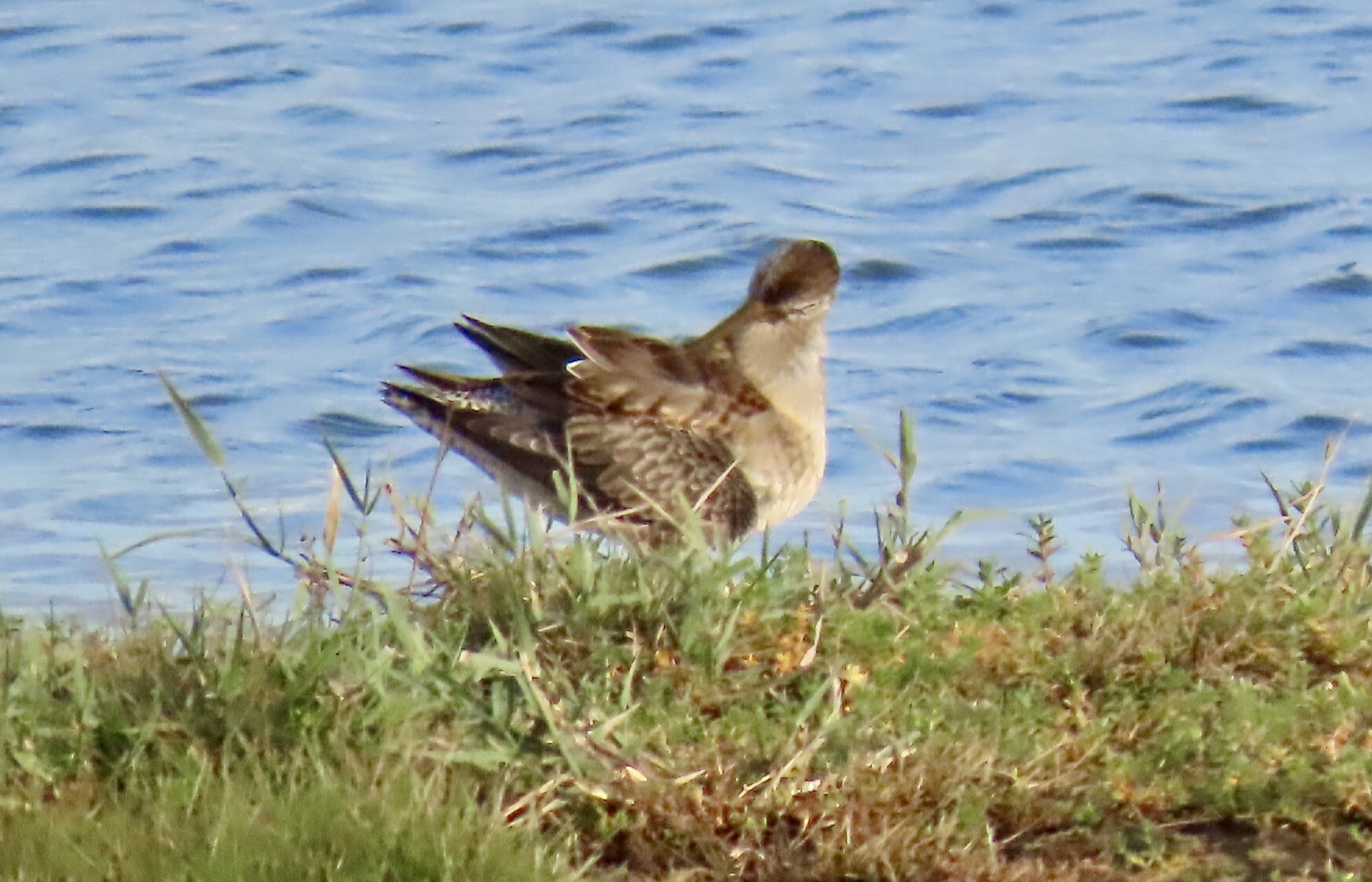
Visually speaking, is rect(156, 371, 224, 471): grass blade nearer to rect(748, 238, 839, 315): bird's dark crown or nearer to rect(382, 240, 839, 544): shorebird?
rect(382, 240, 839, 544): shorebird

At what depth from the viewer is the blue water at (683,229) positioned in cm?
1144

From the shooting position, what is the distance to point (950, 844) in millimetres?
5012

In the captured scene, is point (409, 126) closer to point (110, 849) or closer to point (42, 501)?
point (42, 501)

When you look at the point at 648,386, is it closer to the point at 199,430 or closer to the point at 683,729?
the point at 199,430

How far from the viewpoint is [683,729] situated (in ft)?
17.7

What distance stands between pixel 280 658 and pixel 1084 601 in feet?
6.98

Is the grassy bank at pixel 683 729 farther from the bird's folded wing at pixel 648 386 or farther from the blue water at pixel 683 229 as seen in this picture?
the blue water at pixel 683 229

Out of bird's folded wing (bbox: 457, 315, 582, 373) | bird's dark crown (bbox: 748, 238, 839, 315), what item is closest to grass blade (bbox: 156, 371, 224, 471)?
bird's folded wing (bbox: 457, 315, 582, 373)

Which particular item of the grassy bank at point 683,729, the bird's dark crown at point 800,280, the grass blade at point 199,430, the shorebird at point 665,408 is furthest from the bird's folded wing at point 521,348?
the grass blade at point 199,430

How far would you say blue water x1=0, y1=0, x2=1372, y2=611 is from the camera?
11438 mm

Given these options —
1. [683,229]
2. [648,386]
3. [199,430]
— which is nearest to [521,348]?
[648,386]

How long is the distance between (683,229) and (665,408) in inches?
274

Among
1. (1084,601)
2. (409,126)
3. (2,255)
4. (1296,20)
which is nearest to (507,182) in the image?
(409,126)

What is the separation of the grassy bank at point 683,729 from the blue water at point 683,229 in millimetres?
3523
